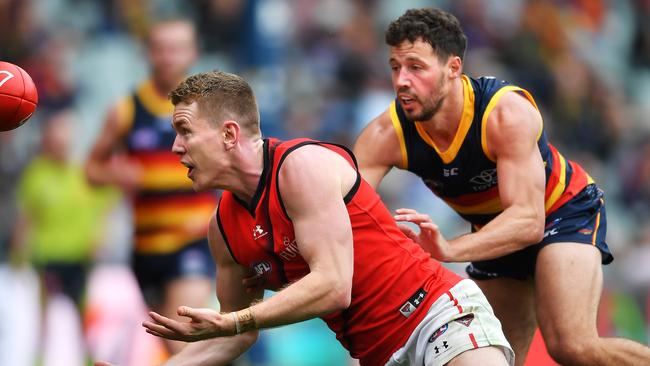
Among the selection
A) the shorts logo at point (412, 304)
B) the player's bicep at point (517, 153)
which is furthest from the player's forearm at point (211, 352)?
the player's bicep at point (517, 153)

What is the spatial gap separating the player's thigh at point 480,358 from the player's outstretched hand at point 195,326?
995 mm

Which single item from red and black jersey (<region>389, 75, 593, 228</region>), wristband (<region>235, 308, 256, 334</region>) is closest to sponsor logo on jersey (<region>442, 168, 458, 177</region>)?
red and black jersey (<region>389, 75, 593, 228</region>)

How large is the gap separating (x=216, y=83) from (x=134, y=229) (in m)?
3.77

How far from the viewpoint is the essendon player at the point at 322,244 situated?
4.55m

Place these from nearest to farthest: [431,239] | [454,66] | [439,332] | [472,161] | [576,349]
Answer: [439,332] < [431,239] < [576,349] < [472,161] < [454,66]

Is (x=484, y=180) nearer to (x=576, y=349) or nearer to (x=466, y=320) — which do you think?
(x=576, y=349)

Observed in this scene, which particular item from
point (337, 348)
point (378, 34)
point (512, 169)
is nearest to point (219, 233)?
point (512, 169)

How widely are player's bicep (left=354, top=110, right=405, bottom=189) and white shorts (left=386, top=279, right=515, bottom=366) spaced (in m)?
1.32

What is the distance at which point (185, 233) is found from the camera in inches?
324

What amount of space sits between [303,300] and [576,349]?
6.55 feet

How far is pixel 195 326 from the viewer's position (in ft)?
14.1

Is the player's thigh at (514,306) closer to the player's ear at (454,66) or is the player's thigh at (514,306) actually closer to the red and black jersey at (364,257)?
the player's ear at (454,66)

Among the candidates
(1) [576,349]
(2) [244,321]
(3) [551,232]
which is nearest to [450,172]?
(3) [551,232]

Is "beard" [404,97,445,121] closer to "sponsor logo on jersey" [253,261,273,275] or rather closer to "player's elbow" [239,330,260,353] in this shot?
"sponsor logo on jersey" [253,261,273,275]
